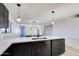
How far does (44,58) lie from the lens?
0.77m

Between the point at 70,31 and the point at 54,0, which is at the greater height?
the point at 54,0

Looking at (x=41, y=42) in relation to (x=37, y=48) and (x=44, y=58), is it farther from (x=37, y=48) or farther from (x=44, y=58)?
(x=44, y=58)

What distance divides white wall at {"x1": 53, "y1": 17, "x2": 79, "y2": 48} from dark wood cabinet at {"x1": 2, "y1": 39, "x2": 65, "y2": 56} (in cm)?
292

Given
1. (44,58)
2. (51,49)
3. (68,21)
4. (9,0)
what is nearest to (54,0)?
(9,0)

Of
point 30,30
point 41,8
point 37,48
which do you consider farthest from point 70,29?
point 30,30

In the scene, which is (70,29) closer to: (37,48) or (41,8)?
(41,8)

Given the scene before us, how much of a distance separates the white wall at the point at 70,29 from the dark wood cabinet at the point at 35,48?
9.59ft

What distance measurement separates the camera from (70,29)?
740cm

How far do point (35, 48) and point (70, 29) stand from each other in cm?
513

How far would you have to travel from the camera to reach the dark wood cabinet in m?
2.47

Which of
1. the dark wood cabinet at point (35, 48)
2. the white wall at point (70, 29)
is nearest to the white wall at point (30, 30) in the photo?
the white wall at point (70, 29)

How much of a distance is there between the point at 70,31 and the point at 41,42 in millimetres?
4966

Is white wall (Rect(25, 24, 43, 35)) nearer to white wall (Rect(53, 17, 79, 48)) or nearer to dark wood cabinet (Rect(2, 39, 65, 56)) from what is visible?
white wall (Rect(53, 17, 79, 48))

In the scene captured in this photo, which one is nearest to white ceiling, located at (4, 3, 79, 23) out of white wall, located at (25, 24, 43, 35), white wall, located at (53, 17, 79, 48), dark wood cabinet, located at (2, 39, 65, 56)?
dark wood cabinet, located at (2, 39, 65, 56)
